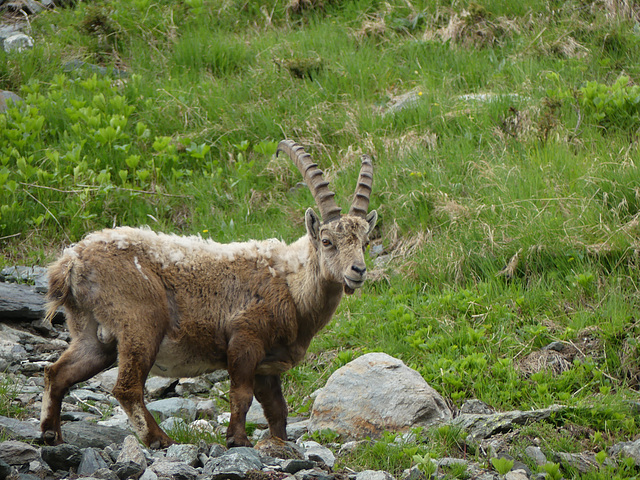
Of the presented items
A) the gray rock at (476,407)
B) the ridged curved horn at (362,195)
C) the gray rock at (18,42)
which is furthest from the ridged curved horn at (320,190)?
the gray rock at (18,42)

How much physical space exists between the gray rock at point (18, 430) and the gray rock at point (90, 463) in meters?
0.72

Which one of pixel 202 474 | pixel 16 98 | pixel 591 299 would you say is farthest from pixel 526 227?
pixel 16 98

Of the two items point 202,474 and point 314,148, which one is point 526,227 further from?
point 202,474

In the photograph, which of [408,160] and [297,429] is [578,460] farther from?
[408,160]

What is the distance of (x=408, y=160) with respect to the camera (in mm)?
10430

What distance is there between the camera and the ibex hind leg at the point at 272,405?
21.5 feet

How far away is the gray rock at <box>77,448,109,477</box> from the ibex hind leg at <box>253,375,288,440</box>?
177 centimetres

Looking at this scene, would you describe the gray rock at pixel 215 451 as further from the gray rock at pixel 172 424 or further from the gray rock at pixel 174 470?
the gray rock at pixel 172 424

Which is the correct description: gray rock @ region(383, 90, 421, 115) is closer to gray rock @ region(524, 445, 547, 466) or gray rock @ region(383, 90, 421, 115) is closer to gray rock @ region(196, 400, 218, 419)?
gray rock @ region(196, 400, 218, 419)

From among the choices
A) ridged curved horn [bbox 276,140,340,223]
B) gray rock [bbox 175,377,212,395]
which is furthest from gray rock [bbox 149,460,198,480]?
gray rock [bbox 175,377,212,395]

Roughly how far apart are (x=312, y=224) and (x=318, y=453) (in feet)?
6.54

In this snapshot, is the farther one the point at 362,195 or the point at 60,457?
the point at 362,195

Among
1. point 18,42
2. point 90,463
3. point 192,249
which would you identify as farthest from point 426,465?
point 18,42

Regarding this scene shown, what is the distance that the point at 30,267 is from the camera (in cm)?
989
